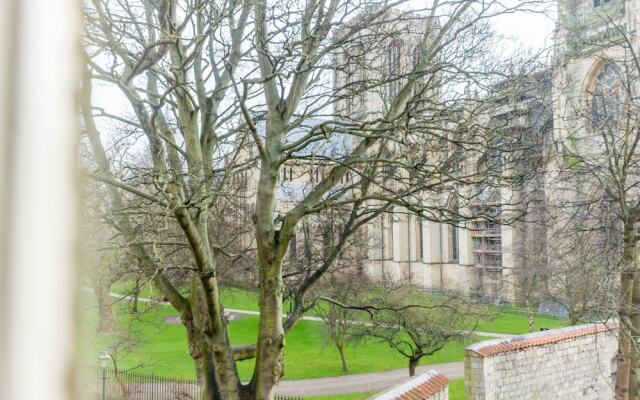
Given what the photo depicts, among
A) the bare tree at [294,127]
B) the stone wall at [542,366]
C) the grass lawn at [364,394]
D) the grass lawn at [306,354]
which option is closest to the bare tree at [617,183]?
the stone wall at [542,366]

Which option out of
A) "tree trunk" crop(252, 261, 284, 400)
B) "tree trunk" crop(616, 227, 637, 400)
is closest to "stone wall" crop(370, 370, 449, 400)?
"tree trunk" crop(252, 261, 284, 400)

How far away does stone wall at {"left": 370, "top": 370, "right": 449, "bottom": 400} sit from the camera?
5.27 metres

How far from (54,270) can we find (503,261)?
71.2 ft

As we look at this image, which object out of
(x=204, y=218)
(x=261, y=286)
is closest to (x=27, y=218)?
(x=204, y=218)

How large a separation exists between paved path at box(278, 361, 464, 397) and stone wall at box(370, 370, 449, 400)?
528 cm

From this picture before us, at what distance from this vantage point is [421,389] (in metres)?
5.63

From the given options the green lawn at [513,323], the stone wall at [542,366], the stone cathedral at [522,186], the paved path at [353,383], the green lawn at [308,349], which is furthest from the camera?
the green lawn at [513,323]

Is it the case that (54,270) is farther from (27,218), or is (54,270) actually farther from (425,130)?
(425,130)

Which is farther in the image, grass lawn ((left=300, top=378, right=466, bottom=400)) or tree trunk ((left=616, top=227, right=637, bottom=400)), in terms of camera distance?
grass lawn ((left=300, top=378, right=466, bottom=400))

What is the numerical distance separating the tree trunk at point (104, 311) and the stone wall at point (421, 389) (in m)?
4.75

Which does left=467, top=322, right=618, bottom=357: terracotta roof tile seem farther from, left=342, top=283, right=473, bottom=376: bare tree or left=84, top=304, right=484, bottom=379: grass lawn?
left=84, top=304, right=484, bottom=379: grass lawn

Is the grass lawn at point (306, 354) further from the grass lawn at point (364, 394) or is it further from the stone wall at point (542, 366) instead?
the stone wall at point (542, 366)

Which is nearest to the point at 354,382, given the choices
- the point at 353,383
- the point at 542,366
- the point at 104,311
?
the point at 353,383

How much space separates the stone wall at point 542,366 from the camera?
7992mm
